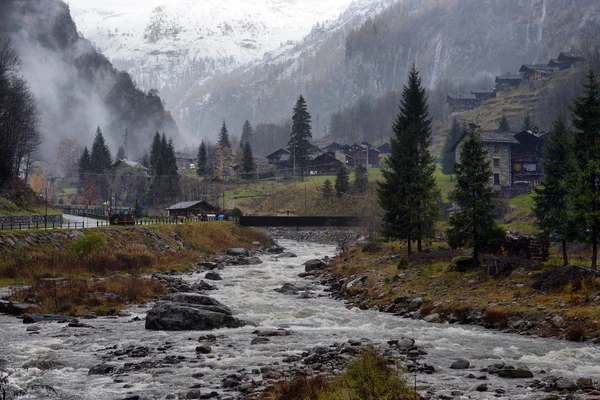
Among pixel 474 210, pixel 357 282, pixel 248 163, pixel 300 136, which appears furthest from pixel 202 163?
pixel 474 210

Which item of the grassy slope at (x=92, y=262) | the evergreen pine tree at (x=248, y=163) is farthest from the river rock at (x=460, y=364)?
the evergreen pine tree at (x=248, y=163)

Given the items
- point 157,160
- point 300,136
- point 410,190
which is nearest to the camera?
point 410,190

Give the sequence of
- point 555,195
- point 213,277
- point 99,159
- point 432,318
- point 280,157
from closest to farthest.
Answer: point 432,318, point 555,195, point 213,277, point 99,159, point 280,157

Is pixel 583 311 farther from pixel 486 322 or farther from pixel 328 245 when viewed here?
pixel 328 245

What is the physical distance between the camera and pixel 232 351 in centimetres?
2486

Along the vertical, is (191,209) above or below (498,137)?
below

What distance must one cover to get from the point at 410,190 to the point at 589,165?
1845cm

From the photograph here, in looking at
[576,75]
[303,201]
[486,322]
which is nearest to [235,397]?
[486,322]

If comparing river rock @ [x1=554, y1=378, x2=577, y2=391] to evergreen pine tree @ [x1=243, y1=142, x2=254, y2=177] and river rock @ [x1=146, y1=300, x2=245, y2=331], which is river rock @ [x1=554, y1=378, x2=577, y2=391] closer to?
river rock @ [x1=146, y1=300, x2=245, y2=331]

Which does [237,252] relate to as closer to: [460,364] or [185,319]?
[185,319]

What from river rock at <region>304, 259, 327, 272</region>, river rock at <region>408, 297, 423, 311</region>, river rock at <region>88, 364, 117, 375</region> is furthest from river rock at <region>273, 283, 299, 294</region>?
river rock at <region>88, 364, 117, 375</region>

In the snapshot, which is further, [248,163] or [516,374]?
[248,163]

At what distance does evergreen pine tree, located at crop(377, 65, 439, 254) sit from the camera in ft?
168

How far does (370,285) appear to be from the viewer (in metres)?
42.2
